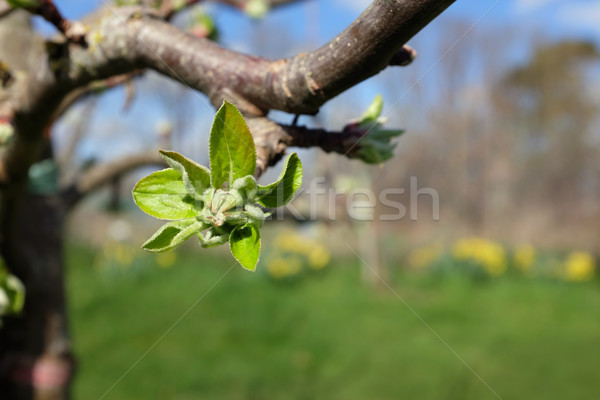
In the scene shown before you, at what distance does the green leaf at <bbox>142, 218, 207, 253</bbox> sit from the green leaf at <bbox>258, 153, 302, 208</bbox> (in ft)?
0.20

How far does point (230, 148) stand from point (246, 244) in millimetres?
88

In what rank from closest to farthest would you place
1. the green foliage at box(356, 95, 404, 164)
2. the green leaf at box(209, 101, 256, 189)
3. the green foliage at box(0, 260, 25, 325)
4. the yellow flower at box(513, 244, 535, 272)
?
the green leaf at box(209, 101, 256, 189), the green foliage at box(356, 95, 404, 164), the green foliage at box(0, 260, 25, 325), the yellow flower at box(513, 244, 535, 272)

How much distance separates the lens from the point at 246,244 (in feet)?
1.44

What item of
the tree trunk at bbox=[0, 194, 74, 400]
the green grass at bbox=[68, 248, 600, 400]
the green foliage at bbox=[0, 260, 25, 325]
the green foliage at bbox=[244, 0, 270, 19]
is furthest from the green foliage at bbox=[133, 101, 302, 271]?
the green grass at bbox=[68, 248, 600, 400]

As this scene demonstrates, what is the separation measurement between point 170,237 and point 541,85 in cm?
1356

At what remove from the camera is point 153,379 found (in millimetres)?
2920

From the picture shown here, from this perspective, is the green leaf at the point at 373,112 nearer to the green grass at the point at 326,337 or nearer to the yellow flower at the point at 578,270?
the green grass at the point at 326,337

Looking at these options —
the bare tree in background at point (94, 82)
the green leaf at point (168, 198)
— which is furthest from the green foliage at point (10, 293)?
the green leaf at point (168, 198)

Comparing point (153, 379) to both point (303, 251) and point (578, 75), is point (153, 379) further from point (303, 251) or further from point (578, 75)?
point (578, 75)

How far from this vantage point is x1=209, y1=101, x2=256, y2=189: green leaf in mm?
414

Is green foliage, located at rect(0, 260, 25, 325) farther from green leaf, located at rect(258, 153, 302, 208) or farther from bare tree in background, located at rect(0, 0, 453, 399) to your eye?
green leaf, located at rect(258, 153, 302, 208)

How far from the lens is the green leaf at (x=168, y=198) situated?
1.48ft

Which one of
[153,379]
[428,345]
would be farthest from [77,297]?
[428,345]

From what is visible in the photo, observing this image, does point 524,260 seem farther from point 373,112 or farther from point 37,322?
point 373,112
